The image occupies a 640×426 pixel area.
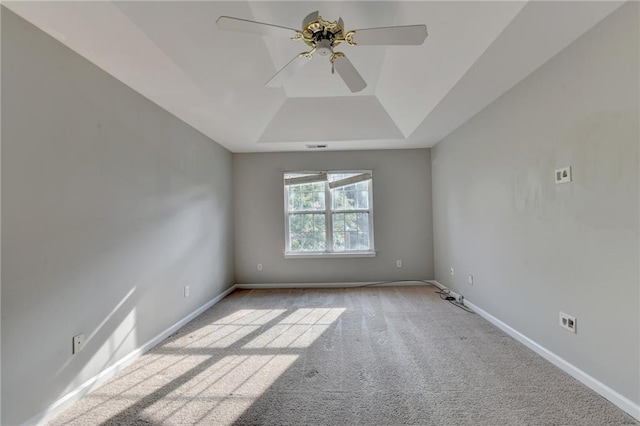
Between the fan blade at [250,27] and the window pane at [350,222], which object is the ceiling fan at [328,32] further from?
the window pane at [350,222]

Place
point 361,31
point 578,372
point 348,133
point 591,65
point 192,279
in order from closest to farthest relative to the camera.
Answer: point 361,31 → point 591,65 → point 578,372 → point 192,279 → point 348,133

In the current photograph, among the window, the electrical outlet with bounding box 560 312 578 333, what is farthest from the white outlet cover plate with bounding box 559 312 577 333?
the window

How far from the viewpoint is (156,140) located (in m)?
2.67

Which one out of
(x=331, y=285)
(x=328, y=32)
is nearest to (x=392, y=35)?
(x=328, y=32)

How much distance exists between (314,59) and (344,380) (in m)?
2.86

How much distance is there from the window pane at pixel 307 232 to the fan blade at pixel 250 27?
327cm

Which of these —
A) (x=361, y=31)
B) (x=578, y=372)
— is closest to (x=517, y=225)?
(x=578, y=372)

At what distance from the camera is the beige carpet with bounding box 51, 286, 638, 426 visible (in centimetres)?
163

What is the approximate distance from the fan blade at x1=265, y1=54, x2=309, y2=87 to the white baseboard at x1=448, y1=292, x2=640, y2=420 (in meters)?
2.85

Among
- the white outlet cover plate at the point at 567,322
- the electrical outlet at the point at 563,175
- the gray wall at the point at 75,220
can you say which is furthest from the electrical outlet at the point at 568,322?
the gray wall at the point at 75,220

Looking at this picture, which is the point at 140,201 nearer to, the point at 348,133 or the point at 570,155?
the point at 348,133

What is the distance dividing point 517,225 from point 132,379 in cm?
343

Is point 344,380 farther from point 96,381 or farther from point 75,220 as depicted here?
point 75,220

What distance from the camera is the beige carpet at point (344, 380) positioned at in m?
1.63
